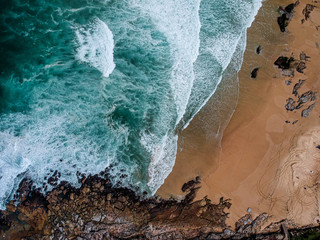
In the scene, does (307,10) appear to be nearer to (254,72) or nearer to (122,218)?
(254,72)

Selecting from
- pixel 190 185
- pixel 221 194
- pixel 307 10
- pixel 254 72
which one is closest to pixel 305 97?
pixel 254 72

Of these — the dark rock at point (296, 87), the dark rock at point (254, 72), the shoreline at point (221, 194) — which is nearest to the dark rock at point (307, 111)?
the shoreline at point (221, 194)

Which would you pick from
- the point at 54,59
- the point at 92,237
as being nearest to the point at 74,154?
the point at 92,237

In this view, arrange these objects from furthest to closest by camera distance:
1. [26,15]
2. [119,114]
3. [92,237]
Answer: [26,15]
[119,114]
[92,237]

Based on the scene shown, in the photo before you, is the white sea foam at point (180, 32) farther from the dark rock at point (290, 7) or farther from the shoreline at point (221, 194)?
the dark rock at point (290, 7)

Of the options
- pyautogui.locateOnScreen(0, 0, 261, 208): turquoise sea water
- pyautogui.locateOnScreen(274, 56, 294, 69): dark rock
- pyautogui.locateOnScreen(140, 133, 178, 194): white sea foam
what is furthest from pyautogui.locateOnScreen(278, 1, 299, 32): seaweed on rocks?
pyautogui.locateOnScreen(140, 133, 178, 194): white sea foam

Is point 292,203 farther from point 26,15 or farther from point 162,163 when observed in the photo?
point 26,15
